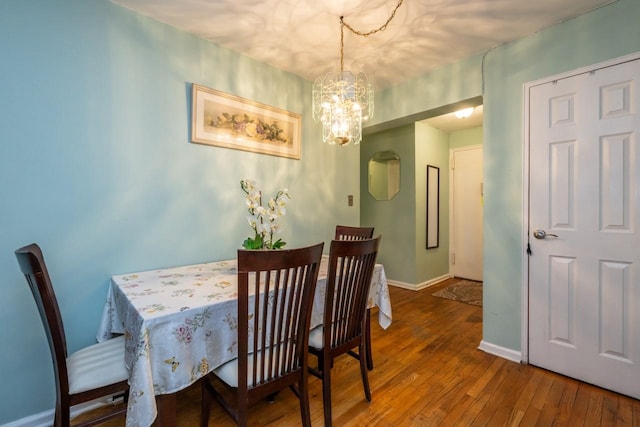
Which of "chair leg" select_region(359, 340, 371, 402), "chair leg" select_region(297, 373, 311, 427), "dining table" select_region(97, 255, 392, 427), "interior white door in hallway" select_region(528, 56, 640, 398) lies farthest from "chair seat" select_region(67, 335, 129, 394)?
"interior white door in hallway" select_region(528, 56, 640, 398)

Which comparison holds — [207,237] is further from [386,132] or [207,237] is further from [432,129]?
[432,129]

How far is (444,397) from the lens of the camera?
1.77 m

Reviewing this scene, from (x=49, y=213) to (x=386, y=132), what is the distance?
→ 4.02 meters

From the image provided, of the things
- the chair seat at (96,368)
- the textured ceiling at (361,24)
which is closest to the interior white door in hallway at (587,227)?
the textured ceiling at (361,24)

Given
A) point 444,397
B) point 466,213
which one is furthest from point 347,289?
point 466,213

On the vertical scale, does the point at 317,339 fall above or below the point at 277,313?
below

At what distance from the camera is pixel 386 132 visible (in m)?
4.44

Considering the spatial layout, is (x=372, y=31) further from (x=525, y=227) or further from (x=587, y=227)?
(x=587, y=227)

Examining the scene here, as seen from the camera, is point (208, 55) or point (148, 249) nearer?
point (148, 249)

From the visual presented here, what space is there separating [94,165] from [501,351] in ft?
10.4

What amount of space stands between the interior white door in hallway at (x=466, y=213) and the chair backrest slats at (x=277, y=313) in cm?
404

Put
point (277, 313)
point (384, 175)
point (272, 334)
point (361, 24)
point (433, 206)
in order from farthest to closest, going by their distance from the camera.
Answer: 1. point (384, 175)
2. point (433, 206)
3. point (361, 24)
4. point (277, 313)
5. point (272, 334)

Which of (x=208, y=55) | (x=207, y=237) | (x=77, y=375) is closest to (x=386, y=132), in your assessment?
(x=208, y=55)

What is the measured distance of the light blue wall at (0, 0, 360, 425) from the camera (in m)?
1.52
